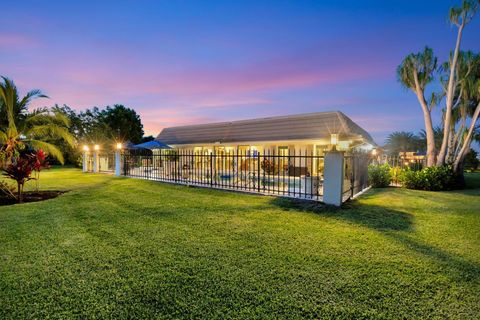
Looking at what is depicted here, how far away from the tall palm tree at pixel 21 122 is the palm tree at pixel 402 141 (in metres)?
54.2

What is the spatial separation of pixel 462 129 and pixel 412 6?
7.40 metres

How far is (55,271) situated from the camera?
119 inches

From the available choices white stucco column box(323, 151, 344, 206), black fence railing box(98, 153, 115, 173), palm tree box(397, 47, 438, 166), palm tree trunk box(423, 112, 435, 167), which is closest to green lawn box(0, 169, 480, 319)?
white stucco column box(323, 151, 344, 206)

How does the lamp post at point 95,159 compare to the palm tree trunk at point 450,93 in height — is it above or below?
below

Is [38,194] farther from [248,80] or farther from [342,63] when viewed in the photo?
[342,63]

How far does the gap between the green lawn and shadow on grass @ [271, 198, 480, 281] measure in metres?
0.03

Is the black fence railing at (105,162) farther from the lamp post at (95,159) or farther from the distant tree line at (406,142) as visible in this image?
the distant tree line at (406,142)

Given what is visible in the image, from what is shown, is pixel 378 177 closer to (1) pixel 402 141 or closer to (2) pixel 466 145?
(2) pixel 466 145

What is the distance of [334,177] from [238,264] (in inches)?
177

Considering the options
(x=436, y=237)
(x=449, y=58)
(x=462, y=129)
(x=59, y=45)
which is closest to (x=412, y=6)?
(x=449, y=58)

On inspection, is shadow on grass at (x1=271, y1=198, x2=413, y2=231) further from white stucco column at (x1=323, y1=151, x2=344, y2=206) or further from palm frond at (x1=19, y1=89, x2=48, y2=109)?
palm frond at (x1=19, y1=89, x2=48, y2=109)

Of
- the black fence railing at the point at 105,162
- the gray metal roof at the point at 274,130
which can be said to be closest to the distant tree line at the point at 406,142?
the gray metal roof at the point at 274,130

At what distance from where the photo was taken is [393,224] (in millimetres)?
5242

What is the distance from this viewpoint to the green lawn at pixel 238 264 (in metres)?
2.33
